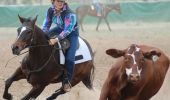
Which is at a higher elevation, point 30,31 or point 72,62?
point 30,31

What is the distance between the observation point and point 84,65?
9.84 metres

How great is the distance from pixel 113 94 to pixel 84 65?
9.02 ft

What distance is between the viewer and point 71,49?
9.34 meters

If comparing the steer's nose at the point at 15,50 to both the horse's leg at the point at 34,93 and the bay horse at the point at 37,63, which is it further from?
the horse's leg at the point at 34,93

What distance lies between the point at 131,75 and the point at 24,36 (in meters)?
2.30

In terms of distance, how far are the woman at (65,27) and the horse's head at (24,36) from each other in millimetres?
633

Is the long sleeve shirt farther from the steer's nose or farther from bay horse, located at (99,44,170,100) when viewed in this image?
bay horse, located at (99,44,170,100)

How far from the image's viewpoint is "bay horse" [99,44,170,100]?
22.0 feet

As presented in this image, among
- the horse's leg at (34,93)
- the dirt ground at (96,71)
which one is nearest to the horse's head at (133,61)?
the horse's leg at (34,93)

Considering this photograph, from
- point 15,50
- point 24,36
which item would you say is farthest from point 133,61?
point 24,36

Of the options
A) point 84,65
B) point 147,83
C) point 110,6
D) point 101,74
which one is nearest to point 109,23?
point 110,6

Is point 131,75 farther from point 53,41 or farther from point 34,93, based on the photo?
point 53,41

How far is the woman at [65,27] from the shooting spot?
9.09m

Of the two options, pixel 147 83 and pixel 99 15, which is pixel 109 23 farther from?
pixel 147 83
